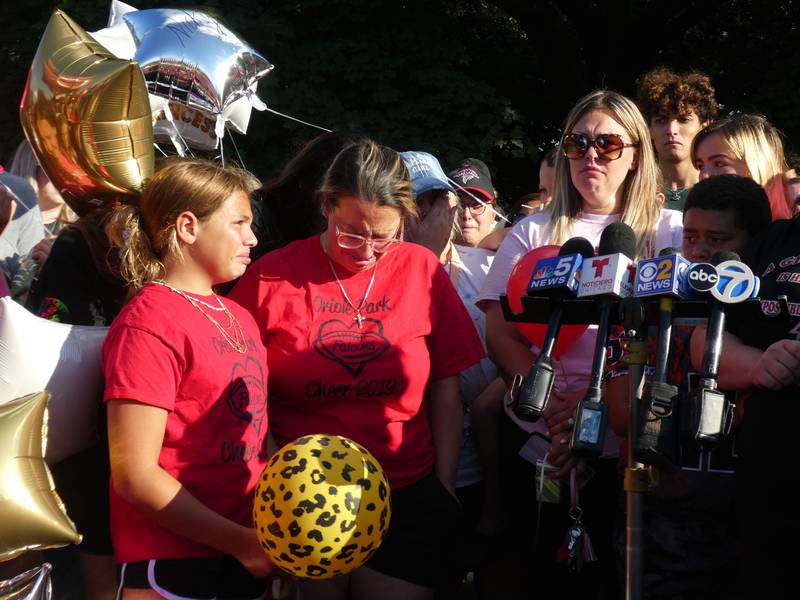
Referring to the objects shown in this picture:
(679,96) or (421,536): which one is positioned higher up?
(679,96)

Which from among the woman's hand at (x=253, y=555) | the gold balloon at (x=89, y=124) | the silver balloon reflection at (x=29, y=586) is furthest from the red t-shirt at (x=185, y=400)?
the gold balloon at (x=89, y=124)

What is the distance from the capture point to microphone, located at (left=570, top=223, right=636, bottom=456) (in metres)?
2.00

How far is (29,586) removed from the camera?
2.45m

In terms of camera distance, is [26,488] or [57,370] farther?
[57,370]

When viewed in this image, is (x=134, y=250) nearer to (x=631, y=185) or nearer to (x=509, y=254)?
(x=509, y=254)

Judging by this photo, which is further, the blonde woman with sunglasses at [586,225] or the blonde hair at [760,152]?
the blonde hair at [760,152]

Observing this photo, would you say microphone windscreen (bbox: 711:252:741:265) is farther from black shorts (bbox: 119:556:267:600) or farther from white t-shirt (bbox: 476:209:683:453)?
black shorts (bbox: 119:556:267:600)

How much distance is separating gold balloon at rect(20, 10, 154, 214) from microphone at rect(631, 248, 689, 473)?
1712 millimetres

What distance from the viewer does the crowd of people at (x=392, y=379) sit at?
2.39 meters

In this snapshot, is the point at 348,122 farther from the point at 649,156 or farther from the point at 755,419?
the point at 755,419

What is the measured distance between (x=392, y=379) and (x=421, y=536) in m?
0.52

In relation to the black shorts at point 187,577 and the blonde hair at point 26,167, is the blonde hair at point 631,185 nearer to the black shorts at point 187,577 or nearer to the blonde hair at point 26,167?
the black shorts at point 187,577

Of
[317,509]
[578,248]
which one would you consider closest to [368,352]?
[317,509]

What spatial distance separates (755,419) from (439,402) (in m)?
1.09
